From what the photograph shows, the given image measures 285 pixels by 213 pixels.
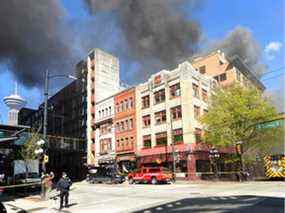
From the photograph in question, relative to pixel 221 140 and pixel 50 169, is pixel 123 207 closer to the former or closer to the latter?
pixel 221 140

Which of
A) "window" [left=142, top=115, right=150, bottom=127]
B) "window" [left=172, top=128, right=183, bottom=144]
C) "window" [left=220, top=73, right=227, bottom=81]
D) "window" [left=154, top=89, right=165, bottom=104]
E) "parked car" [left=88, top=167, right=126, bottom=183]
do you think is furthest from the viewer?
"window" [left=220, top=73, right=227, bottom=81]

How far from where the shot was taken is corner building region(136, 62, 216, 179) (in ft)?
170

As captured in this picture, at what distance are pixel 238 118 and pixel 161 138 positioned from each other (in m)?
15.1

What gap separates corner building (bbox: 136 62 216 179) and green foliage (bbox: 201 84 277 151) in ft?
17.2

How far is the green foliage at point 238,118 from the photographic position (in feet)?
146

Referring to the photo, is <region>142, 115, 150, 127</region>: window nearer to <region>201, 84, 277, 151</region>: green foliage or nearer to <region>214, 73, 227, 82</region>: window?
<region>201, 84, 277, 151</region>: green foliage

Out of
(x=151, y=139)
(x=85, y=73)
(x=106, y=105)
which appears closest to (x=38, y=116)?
(x=85, y=73)

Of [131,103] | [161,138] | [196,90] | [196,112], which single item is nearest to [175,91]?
[196,90]

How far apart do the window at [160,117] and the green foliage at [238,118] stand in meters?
9.92

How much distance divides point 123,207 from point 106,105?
52233 millimetres

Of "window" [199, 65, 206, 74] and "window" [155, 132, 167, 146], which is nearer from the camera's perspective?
"window" [155, 132, 167, 146]

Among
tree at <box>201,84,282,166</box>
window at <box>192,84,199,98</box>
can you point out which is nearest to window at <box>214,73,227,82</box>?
window at <box>192,84,199,98</box>

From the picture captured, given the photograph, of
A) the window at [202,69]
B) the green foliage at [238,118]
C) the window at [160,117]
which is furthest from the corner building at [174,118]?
the window at [202,69]

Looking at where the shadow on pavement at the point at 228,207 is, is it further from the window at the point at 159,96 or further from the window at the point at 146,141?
the window at the point at 146,141
